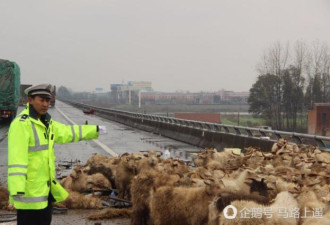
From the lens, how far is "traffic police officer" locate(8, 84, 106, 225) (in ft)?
18.4

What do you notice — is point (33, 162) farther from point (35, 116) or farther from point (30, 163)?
point (35, 116)

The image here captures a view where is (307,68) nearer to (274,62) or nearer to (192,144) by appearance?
(274,62)

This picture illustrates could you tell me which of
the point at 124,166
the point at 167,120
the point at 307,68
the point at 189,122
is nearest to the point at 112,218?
the point at 124,166

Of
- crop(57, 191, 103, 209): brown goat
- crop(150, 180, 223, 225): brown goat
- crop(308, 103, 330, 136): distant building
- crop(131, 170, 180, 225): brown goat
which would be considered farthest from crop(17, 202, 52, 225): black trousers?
crop(308, 103, 330, 136): distant building

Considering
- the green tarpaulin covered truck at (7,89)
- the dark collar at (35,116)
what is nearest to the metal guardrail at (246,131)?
the green tarpaulin covered truck at (7,89)

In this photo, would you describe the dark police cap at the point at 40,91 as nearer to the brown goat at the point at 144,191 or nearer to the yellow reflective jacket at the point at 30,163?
the yellow reflective jacket at the point at 30,163

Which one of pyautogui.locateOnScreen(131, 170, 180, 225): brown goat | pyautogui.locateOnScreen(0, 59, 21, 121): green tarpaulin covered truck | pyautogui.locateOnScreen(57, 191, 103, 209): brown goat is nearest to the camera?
pyautogui.locateOnScreen(131, 170, 180, 225): brown goat

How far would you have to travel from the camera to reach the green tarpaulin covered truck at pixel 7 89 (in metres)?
35.8

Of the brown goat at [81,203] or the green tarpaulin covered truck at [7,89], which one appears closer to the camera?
the brown goat at [81,203]

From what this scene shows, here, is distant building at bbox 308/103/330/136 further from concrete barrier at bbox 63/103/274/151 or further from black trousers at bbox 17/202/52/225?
black trousers at bbox 17/202/52/225

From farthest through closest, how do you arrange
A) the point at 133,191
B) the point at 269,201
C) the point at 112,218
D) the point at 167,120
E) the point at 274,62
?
the point at 274,62 → the point at 167,120 → the point at 112,218 → the point at 133,191 → the point at 269,201

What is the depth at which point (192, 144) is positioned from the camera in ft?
85.5

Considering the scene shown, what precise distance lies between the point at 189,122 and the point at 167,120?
539 cm

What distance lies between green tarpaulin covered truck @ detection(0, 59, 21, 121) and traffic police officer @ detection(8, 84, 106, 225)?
30748 mm
